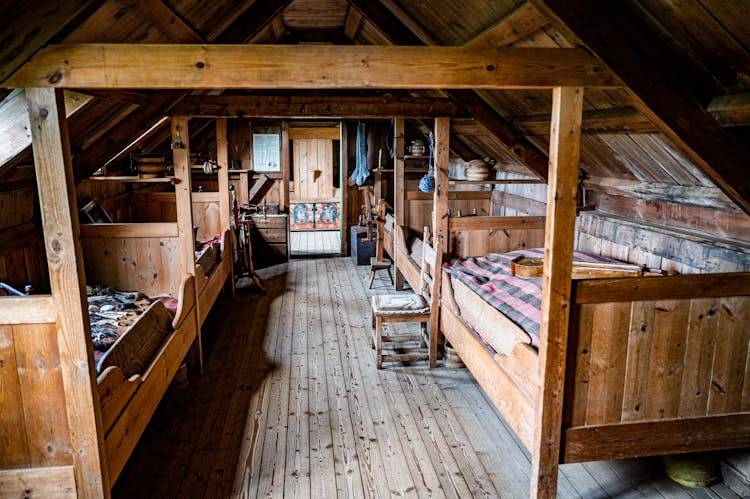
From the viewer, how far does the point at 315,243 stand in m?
9.41

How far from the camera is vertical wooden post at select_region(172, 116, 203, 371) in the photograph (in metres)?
4.03

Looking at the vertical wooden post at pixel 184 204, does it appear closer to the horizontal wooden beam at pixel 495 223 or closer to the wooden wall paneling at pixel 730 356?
the horizontal wooden beam at pixel 495 223

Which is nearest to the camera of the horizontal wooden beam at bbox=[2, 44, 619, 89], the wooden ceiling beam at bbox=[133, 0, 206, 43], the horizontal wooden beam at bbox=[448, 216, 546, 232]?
the horizontal wooden beam at bbox=[2, 44, 619, 89]

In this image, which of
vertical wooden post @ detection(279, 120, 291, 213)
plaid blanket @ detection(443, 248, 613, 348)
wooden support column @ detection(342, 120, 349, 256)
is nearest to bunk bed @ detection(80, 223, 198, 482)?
plaid blanket @ detection(443, 248, 613, 348)

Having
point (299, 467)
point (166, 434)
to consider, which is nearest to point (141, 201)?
point (166, 434)

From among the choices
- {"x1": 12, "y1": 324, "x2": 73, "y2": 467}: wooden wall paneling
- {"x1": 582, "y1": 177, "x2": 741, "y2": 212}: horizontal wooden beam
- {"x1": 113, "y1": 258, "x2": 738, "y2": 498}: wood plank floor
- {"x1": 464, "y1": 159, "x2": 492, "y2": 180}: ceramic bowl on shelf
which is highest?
{"x1": 464, "y1": 159, "x2": 492, "y2": 180}: ceramic bowl on shelf

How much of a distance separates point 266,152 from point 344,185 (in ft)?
4.64

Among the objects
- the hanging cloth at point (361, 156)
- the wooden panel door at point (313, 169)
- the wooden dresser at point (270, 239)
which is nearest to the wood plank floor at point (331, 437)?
the wooden dresser at point (270, 239)

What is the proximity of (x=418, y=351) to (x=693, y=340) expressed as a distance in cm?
248

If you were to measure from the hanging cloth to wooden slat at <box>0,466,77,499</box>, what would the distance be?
650cm

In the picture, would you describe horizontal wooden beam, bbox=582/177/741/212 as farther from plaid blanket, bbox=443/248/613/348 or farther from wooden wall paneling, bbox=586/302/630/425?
wooden wall paneling, bbox=586/302/630/425

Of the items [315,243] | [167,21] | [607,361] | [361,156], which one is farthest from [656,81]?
[315,243]

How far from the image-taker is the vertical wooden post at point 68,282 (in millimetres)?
2094

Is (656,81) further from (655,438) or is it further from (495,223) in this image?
(495,223)
